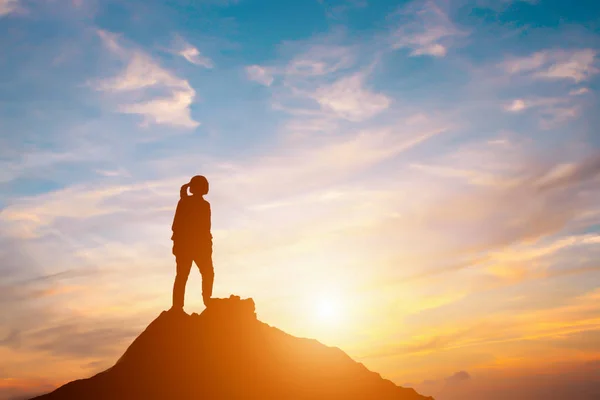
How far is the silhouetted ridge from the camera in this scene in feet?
87.6

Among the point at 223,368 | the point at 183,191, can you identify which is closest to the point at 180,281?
the point at 183,191

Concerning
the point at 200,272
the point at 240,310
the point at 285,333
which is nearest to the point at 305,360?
the point at 285,333

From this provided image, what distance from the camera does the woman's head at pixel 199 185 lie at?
1164 inches

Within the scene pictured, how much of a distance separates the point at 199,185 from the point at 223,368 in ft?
30.7

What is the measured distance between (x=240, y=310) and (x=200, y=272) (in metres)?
2.94

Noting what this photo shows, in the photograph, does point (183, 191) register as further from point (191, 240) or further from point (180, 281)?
point (180, 281)

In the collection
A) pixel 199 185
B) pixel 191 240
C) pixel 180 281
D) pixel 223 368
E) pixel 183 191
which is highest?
pixel 199 185

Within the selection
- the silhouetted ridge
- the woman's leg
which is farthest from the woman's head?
the silhouetted ridge

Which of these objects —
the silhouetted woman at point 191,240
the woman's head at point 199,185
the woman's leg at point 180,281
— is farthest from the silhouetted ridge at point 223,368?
the woman's head at point 199,185

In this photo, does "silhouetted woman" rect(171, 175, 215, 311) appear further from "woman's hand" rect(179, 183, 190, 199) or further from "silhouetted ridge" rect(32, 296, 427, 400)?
"silhouetted ridge" rect(32, 296, 427, 400)

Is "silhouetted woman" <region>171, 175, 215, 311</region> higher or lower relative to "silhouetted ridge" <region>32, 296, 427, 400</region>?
higher

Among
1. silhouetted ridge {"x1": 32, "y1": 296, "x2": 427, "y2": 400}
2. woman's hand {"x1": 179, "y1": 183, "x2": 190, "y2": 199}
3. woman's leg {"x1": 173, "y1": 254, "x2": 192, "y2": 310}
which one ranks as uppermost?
woman's hand {"x1": 179, "y1": 183, "x2": 190, "y2": 199}

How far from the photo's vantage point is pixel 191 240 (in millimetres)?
29500

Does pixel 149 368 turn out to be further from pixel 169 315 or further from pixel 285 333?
pixel 285 333
